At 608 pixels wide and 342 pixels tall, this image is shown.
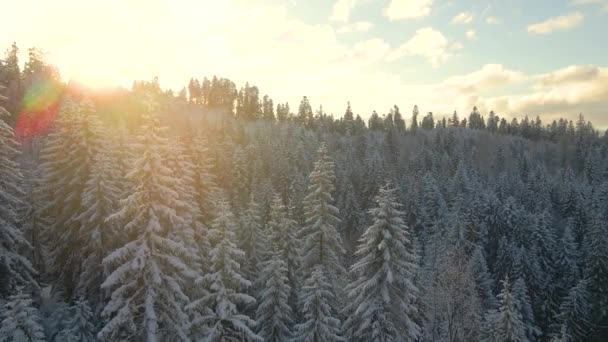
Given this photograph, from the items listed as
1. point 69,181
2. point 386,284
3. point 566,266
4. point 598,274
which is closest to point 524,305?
point 598,274

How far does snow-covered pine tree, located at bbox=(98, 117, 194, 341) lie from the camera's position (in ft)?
57.8

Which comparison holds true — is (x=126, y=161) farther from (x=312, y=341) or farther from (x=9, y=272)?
(x=312, y=341)

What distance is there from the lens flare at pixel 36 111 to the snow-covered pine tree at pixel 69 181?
74.4 m

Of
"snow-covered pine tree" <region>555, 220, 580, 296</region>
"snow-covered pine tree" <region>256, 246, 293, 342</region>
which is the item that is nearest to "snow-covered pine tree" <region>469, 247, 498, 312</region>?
"snow-covered pine tree" <region>555, 220, 580, 296</region>

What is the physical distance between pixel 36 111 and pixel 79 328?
92.2 meters

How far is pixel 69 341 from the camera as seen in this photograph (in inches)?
877

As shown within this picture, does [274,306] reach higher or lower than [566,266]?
higher

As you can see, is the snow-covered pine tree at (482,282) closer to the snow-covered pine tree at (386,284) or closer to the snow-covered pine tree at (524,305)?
the snow-covered pine tree at (524,305)

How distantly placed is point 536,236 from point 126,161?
6436cm

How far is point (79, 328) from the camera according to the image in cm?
2280

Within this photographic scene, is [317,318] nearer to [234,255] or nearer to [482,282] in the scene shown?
[234,255]

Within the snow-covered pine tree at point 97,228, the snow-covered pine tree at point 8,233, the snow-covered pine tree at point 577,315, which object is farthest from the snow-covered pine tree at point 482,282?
the snow-covered pine tree at point 8,233

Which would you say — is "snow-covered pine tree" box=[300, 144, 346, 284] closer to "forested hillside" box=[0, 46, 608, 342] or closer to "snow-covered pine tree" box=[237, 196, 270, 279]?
"forested hillside" box=[0, 46, 608, 342]

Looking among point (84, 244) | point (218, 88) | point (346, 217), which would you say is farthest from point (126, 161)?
point (218, 88)
